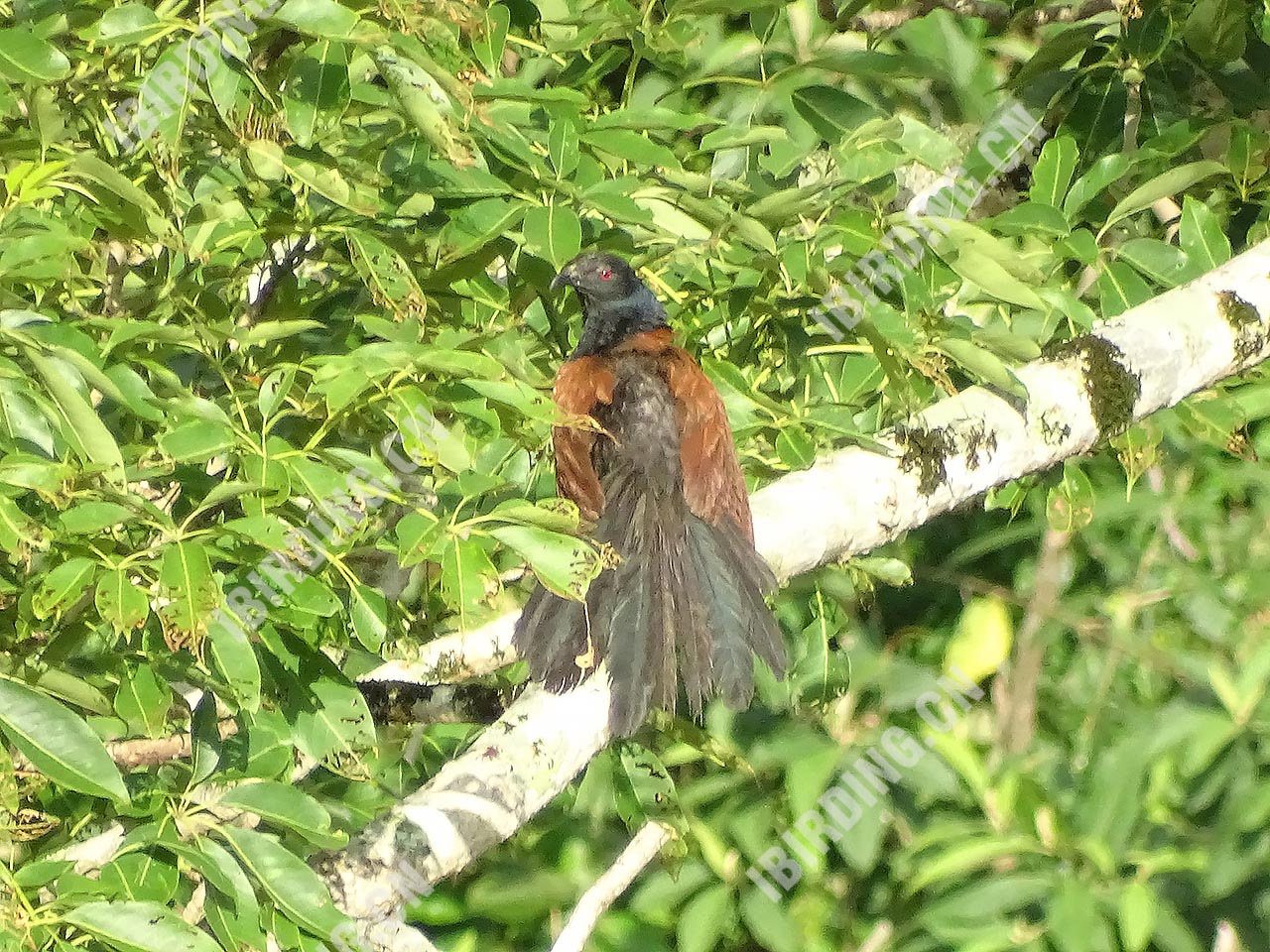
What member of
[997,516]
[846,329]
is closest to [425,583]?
[846,329]

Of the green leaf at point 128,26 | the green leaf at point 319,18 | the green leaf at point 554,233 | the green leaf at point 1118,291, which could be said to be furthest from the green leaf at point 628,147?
the green leaf at point 1118,291

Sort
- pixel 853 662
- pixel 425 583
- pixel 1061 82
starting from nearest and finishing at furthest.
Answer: pixel 425 583 → pixel 1061 82 → pixel 853 662

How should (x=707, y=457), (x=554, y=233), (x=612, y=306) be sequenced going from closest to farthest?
(x=554, y=233) → (x=707, y=457) → (x=612, y=306)

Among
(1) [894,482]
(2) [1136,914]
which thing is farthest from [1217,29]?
(2) [1136,914]

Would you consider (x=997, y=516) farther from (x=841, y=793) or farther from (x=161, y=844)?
(x=161, y=844)

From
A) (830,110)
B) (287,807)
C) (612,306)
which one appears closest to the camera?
(287,807)

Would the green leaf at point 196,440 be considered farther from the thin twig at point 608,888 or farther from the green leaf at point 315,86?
the thin twig at point 608,888

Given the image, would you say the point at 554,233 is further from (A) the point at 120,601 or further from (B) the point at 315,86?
(A) the point at 120,601
